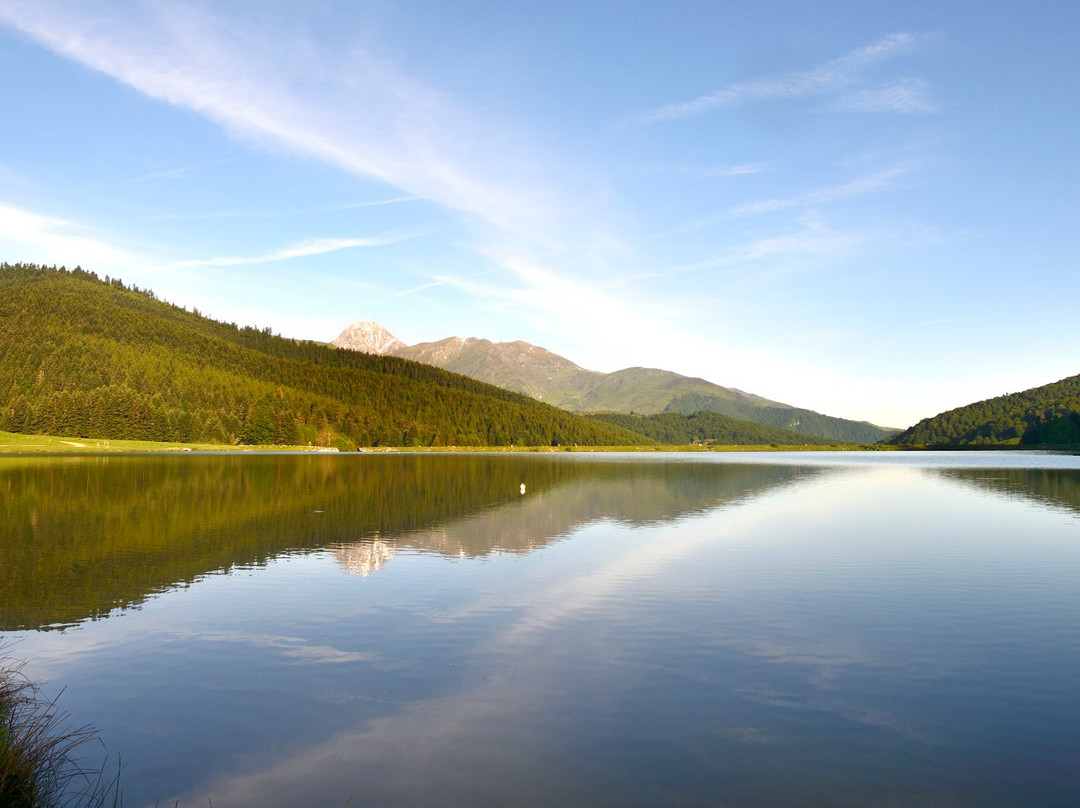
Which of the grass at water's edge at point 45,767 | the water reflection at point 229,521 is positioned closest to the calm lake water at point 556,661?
the water reflection at point 229,521

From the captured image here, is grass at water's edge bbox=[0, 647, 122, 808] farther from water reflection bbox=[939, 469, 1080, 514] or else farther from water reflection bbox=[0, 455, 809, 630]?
water reflection bbox=[939, 469, 1080, 514]

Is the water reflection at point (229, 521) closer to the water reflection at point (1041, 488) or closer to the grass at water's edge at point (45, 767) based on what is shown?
the grass at water's edge at point (45, 767)

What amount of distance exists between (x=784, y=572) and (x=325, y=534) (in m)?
26.5

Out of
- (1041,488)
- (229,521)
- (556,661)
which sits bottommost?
(556,661)

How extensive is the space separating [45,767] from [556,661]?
37.5 feet

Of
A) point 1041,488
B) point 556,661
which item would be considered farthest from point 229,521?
point 1041,488

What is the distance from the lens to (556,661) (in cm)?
1936

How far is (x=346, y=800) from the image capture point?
11.9 meters

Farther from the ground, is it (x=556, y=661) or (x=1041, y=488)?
(x=1041, y=488)

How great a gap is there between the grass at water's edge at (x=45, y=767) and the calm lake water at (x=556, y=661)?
19.8 inches

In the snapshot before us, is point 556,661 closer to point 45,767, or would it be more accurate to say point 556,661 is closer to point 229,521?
point 45,767

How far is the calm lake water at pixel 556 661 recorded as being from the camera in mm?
12727

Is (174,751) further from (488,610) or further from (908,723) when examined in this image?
(908,723)

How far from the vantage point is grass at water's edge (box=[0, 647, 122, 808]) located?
442 inches
